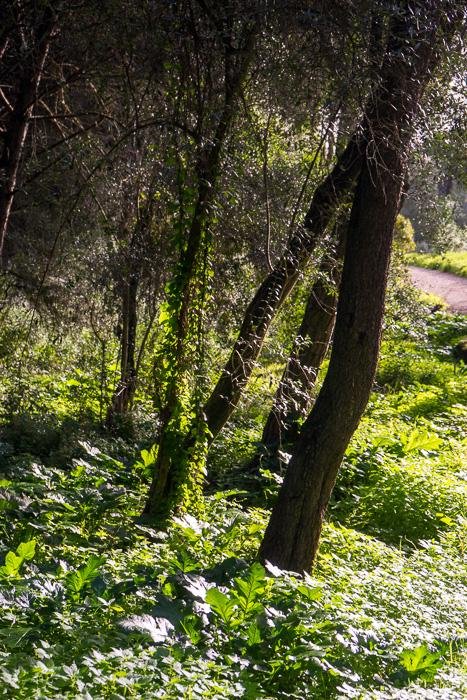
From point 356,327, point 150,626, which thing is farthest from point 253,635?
point 356,327

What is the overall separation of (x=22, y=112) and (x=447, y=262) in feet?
70.0

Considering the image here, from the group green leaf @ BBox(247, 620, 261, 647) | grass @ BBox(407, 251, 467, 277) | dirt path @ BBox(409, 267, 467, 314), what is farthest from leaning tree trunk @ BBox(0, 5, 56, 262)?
grass @ BBox(407, 251, 467, 277)

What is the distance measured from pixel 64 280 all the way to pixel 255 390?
11.6ft

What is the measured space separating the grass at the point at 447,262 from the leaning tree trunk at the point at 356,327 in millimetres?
21465

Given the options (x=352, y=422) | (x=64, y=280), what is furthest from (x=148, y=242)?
(x=352, y=422)

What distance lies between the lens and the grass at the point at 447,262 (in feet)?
91.9

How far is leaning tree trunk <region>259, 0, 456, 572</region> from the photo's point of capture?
6133mm

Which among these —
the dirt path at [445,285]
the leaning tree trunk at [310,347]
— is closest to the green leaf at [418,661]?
the leaning tree trunk at [310,347]

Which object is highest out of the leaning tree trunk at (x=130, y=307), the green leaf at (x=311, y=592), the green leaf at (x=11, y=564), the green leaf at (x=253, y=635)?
the leaning tree trunk at (x=130, y=307)

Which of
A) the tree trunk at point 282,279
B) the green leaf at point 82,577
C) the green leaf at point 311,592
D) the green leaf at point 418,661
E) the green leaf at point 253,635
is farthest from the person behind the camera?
the tree trunk at point 282,279

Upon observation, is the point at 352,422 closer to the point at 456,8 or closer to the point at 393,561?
the point at 393,561

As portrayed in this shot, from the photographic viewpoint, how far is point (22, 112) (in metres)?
9.22

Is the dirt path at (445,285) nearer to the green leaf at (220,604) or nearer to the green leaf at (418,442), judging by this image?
the green leaf at (418,442)

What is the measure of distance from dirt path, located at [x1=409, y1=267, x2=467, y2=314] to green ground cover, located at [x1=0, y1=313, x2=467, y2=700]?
13.2 meters
